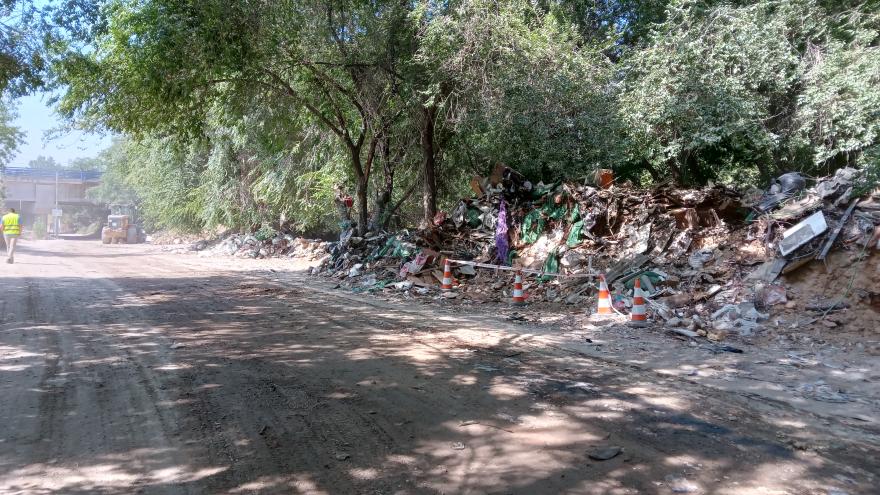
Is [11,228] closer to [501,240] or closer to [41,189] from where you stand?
[501,240]

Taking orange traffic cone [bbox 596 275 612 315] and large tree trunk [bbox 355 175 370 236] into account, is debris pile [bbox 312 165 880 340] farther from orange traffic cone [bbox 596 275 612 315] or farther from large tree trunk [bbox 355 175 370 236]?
large tree trunk [bbox 355 175 370 236]

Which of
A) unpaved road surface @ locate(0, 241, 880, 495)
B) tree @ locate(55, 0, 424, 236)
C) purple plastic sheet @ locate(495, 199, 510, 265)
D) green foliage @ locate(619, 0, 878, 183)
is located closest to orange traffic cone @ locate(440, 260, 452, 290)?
purple plastic sheet @ locate(495, 199, 510, 265)

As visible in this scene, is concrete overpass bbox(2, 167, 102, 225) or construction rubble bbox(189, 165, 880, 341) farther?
concrete overpass bbox(2, 167, 102, 225)

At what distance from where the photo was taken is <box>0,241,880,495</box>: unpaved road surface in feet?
12.1

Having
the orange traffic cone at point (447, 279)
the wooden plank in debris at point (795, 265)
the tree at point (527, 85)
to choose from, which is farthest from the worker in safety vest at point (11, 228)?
the wooden plank in debris at point (795, 265)

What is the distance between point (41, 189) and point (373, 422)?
7017 cm

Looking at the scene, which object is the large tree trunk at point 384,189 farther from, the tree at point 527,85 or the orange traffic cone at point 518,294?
the orange traffic cone at point 518,294

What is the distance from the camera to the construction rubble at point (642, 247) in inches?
349

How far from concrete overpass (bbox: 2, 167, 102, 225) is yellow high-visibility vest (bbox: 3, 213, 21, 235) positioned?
47.5 meters

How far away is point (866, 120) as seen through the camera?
1330 cm

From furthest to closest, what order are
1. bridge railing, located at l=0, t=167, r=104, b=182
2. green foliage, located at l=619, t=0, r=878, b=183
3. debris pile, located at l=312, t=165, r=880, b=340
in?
bridge railing, located at l=0, t=167, r=104, b=182
green foliage, located at l=619, t=0, r=878, b=183
debris pile, located at l=312, t=165, r=880, b=340

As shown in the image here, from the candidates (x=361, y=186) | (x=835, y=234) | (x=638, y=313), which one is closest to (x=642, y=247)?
(x=638, y=313)

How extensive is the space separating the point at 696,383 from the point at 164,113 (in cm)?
1300

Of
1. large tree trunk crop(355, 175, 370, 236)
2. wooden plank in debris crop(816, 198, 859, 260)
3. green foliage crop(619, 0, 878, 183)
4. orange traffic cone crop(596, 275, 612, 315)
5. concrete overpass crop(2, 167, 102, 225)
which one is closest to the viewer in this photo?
wooden plank in debris crop(816, 198, 859, 260)
